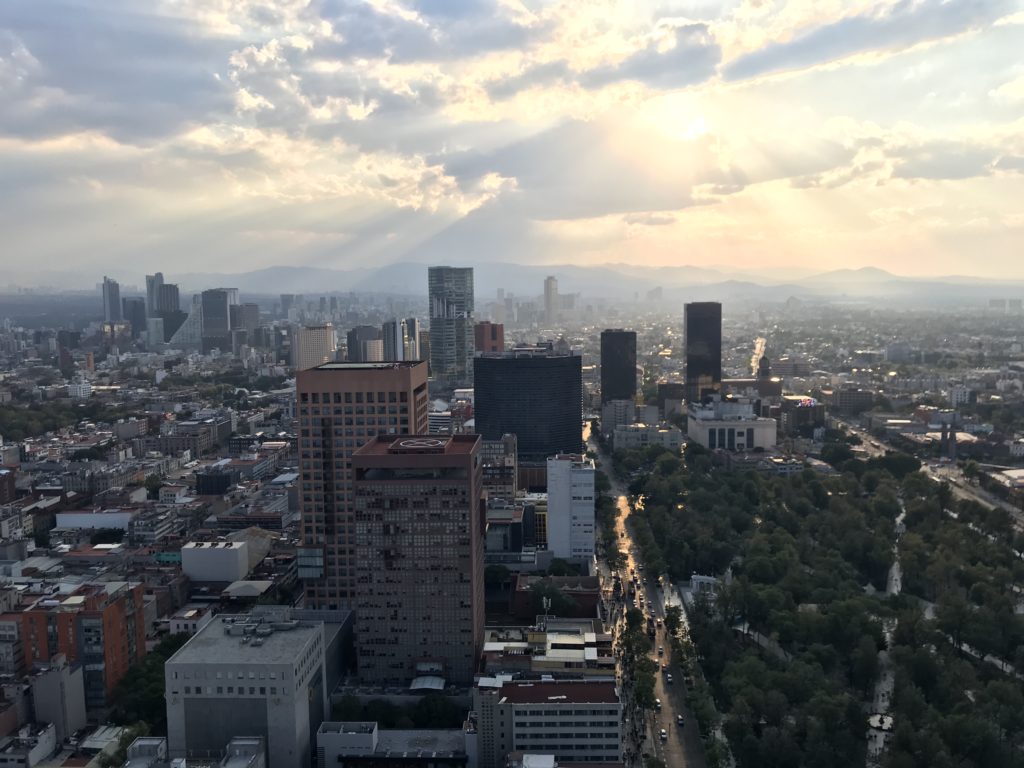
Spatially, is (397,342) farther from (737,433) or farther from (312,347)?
(737,433)

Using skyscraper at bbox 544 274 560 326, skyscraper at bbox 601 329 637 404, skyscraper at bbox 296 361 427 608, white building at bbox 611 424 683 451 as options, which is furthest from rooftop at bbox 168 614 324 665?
skyscraper at bbox 544 274 560 326

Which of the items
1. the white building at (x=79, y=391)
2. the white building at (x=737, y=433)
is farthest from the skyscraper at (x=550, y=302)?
the white building at (x=737, y=433)

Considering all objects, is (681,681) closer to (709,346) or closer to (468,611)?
(468,611)

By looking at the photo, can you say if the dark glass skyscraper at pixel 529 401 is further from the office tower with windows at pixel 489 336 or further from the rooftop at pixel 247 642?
the rooftop at pixel 247 642

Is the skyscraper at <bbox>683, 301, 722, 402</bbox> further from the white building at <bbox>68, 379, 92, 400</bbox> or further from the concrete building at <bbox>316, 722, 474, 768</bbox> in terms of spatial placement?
the concrete building at <bbox>316, 722, 474, 768</bbox>

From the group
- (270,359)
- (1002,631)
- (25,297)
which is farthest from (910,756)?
(25,297)

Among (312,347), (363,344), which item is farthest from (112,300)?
(363,344)
